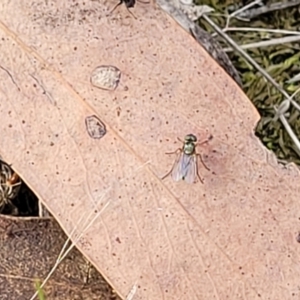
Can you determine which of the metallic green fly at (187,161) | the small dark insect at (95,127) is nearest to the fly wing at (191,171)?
the metallic green fly at (187,161)

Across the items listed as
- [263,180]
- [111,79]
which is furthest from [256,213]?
[111,79]

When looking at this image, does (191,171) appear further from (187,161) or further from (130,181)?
(130,181)

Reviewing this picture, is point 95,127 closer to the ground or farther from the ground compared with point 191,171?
farther from the ground

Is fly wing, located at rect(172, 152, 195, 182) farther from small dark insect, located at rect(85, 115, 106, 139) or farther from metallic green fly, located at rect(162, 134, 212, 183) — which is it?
small dark insect, located at rect(85, 115, 106, 139)

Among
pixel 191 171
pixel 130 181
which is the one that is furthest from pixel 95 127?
pixel 191 171

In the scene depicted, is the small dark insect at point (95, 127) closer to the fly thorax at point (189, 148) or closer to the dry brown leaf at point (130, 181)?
the dry brown leaf at point (130, 181)

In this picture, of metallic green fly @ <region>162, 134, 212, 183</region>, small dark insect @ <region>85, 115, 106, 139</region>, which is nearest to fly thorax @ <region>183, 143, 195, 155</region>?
metallic green fly @ <region>162, 134, 212, 183</region>
